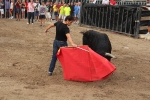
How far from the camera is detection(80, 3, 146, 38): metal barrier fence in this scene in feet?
49.9

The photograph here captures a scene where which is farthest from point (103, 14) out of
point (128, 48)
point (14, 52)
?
point (14, 52)

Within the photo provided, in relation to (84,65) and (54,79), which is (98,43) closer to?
(84,65)

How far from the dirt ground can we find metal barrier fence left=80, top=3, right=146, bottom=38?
3.95 m

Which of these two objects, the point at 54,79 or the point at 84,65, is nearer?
the point at 84,65

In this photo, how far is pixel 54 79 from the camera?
23.1 ft

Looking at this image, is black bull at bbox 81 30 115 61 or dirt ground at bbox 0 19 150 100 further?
black bull at bbox 81 30 115 61

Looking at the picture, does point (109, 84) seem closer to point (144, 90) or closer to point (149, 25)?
point (144, 90)

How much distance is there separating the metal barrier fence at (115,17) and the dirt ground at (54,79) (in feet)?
13.0

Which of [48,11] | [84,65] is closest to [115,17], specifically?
[48,11]

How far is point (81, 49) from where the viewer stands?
6.79 metres

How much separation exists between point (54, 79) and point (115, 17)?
10.1 meters

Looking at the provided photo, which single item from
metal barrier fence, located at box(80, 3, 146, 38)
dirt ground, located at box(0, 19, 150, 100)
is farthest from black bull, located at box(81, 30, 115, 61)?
metal barrier fence, located at box(80, 3, 146, 38)

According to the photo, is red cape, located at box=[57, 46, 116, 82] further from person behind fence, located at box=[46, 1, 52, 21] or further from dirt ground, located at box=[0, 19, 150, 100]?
person behind fence, located at box=[46, 1, 52, 21]

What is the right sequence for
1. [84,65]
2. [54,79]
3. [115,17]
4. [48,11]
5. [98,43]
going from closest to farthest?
1. [84,65]
2. [54,79]
3. [98,43]
4. [115,17]
5. [48,11]
